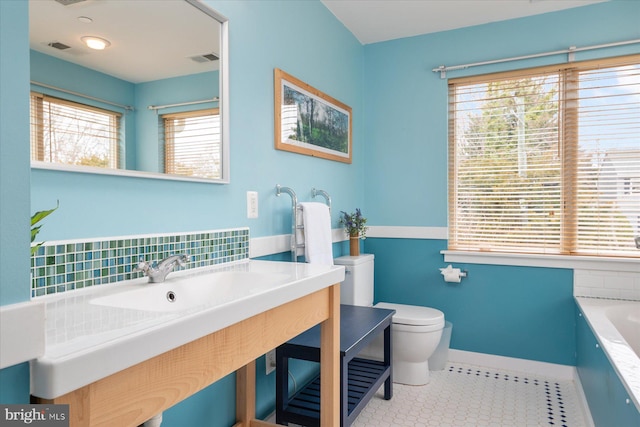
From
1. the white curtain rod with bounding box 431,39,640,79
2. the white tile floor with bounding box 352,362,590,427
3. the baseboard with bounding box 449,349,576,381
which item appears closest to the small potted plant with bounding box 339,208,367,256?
the white tile floor with bounding box 352,362,590,427

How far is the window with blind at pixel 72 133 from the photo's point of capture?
113 centimetres

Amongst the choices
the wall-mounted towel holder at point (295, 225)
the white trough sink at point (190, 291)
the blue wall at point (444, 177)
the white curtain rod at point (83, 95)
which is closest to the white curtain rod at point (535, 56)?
the blue wall at point (444, 177)

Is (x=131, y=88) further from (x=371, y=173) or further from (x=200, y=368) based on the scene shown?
(x=371, y=173)

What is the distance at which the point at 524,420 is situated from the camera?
87.0 inches

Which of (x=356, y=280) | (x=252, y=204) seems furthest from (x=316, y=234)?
(x=356, y=280)

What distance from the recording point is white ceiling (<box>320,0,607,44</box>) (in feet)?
8.83

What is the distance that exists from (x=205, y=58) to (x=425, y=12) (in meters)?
1.73

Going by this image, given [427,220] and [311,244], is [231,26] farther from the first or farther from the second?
[427,220]

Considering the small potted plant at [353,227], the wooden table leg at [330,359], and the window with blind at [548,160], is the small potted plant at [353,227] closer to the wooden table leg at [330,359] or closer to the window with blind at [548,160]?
the window with blind at [548,160]

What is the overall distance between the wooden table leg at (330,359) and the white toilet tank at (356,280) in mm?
1080

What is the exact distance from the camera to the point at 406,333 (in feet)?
8.39

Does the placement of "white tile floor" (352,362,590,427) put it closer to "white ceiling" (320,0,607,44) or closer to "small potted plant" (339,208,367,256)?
"small potted plant" (339,208,367,256)

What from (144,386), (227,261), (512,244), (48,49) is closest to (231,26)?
(48,49)

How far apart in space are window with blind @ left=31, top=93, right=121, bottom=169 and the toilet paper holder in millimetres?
2341
